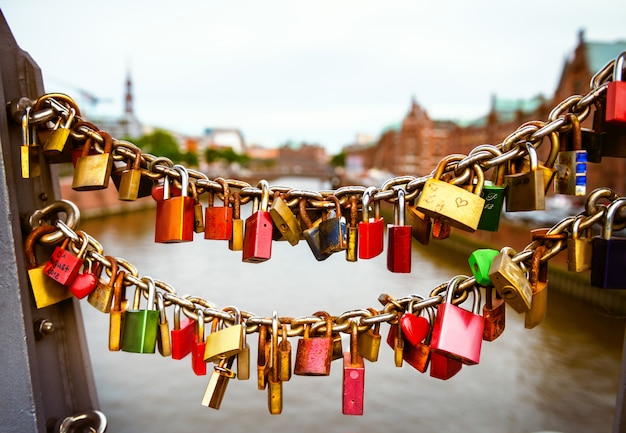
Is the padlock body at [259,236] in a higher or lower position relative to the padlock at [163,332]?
higher

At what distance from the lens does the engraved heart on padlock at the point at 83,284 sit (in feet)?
2.98

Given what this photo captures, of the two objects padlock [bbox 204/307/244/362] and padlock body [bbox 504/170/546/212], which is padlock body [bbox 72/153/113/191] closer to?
padlock [bbox 204/307/244/362]

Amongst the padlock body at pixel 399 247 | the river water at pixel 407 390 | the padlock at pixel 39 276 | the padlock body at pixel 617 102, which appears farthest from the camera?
the river water at pixel 407 390

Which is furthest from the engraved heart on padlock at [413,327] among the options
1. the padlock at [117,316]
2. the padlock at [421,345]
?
the padlock at [117,316]

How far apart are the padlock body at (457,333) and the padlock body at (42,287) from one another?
0.75 meters

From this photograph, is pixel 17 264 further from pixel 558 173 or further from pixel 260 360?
pixel 558 173

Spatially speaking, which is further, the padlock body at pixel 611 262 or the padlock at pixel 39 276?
the padlock at pixel 39 276

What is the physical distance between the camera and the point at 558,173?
0.79m

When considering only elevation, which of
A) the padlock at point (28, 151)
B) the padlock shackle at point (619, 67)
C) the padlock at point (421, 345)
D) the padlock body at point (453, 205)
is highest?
the padlock shackle at point (619, 67)

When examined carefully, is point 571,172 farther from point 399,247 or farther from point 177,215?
point 177,215

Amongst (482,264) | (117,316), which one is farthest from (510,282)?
(117,316)

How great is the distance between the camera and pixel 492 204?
2.61 feet

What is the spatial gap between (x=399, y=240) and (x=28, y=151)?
2.25 feet

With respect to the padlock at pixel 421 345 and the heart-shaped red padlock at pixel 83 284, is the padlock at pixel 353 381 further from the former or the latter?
the heart-shaped red padlock at pixel 83 284
